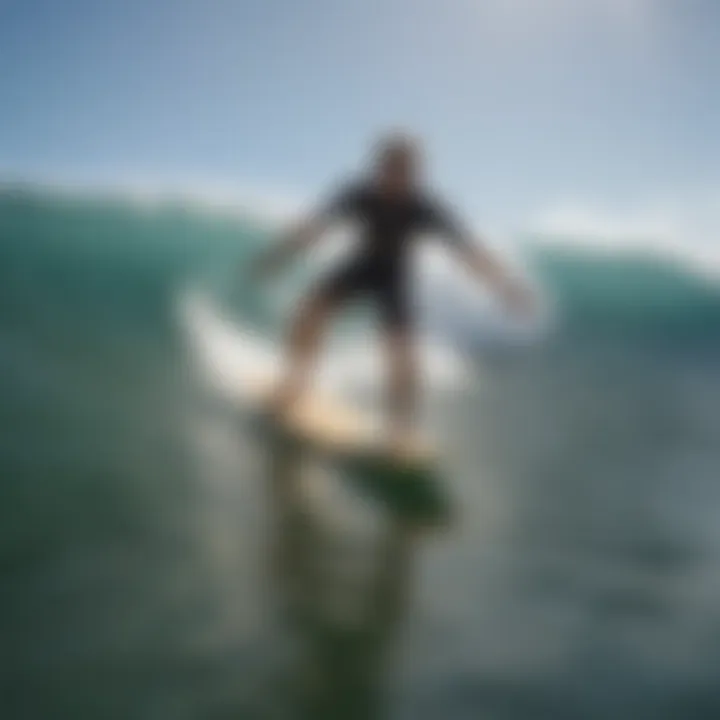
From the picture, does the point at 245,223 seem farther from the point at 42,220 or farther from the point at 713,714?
the point at 713,714

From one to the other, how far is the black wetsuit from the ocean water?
8cm

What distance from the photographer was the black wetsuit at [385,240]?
182cm

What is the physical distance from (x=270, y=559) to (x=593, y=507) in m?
0.64

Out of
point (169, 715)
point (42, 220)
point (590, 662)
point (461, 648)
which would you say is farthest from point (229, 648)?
point (42, 220)

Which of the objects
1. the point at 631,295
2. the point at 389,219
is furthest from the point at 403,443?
the point at 631,295

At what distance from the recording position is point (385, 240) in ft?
6.05

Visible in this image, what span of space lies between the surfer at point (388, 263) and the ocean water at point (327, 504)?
0.05 meters

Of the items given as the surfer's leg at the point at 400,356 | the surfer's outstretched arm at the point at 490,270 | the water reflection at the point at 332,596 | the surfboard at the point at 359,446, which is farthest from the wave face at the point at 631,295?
the water reflection at the point at 332,596

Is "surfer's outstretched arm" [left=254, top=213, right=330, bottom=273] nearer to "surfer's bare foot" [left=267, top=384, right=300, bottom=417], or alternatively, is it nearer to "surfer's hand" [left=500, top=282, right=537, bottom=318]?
"surfer's bare foot" [left=267, top=384, right=300, bottom=417]

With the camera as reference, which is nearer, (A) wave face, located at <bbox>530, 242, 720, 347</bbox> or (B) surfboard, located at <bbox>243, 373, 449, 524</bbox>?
(B) surfboard, located at <bbox>243, 373, 449, 524</bbox>

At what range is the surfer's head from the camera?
1791 millimetres

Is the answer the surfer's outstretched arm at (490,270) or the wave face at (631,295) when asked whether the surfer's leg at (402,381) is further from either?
the wave face at (631,295)

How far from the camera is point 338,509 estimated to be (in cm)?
174

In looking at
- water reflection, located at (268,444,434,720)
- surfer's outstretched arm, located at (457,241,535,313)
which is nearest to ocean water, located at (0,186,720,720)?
water reflection, located at (268,444,434,720)
